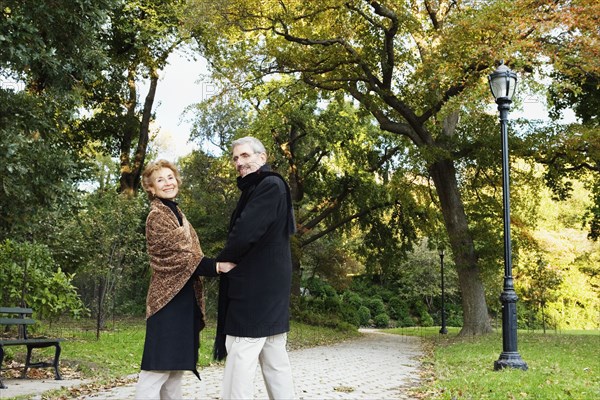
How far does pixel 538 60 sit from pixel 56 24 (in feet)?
31.4

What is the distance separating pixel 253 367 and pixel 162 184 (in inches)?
55.4

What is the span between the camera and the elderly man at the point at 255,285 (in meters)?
3.84

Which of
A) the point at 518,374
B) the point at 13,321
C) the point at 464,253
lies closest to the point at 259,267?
the point at 518,374

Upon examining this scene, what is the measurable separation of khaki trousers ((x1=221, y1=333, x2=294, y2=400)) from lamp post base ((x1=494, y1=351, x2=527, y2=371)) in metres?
5.46

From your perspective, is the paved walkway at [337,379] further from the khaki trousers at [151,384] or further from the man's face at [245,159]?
the man's face at [245,159]

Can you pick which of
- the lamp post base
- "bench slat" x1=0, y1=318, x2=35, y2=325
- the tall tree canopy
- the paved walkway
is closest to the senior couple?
the paved walkway

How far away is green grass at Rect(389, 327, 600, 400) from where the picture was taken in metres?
6.35

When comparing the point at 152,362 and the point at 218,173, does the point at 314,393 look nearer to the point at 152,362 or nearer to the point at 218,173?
the point at 152,362

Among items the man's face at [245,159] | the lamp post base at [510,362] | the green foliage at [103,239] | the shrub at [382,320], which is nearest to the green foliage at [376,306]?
the shrub at [382,320]

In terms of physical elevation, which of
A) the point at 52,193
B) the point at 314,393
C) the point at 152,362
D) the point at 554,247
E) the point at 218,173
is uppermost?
the point at 218,173

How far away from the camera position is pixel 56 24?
921 cm

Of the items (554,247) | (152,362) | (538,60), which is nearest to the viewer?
(152,362)

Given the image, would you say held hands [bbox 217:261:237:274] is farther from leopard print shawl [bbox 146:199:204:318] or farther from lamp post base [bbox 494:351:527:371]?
lamp post base [bbox 494:351:527:371]

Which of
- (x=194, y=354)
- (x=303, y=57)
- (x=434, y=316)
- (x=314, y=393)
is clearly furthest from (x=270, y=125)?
(x=434, y=316)
